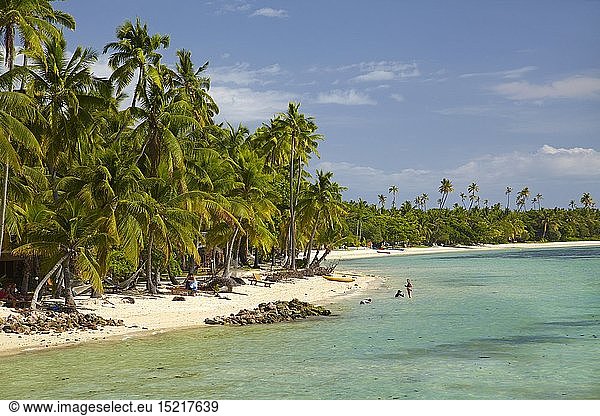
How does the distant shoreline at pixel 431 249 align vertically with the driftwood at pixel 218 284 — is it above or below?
above

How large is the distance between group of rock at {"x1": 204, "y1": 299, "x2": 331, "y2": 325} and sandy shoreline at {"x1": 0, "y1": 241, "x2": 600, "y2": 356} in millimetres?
952

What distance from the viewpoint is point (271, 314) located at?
27.4m

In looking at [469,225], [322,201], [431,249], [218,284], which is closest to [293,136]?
[322,201]

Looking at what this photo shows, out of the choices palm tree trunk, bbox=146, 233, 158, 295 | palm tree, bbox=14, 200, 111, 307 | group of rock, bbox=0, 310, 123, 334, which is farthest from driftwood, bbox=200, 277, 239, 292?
palm tree, bbox=14, 200, 111, 307

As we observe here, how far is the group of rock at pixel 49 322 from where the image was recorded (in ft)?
70.5

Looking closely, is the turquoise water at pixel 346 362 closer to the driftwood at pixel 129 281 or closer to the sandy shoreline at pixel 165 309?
the sandy shoreline at pixel 165 309

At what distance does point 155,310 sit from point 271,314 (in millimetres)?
4682

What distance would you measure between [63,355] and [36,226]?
22.1ft

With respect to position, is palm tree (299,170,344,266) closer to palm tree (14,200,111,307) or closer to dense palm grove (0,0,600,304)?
dense palm grove (0,0,600,304)

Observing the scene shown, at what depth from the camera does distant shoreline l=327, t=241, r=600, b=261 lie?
92.4m

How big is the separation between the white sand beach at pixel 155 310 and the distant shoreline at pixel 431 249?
50470mm

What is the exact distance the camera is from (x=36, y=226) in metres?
24.3

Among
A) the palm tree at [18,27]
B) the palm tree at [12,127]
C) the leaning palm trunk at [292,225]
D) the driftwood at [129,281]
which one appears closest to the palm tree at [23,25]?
the palm tree at [18,27]

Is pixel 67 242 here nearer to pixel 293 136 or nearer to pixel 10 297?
pixel 10 297
